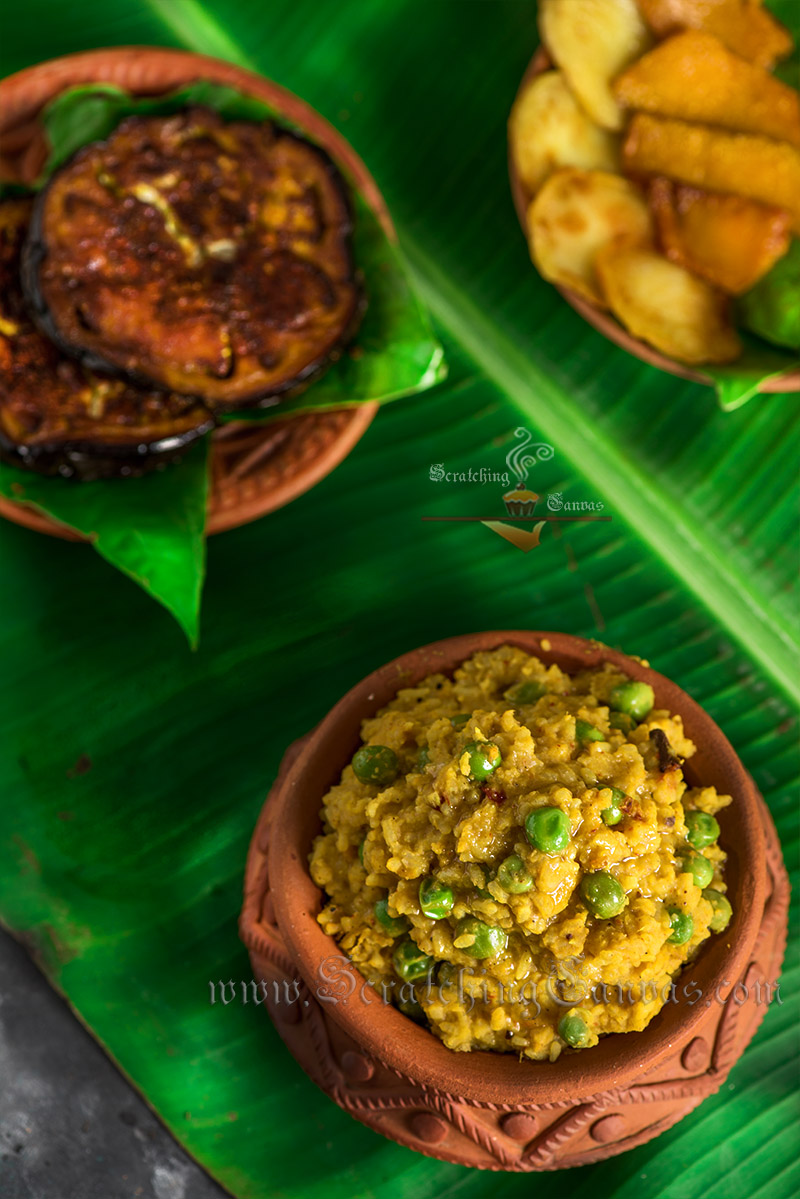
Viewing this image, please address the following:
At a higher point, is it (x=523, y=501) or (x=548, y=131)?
(x=548, y=131)

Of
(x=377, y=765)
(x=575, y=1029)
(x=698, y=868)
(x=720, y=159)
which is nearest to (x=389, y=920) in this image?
(x=377, y=765)

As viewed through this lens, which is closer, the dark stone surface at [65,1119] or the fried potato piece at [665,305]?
the fried potato piece at [665,305]

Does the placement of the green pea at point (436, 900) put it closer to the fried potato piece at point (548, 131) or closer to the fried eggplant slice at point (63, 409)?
the fried eggplant slice at point (63, 409)

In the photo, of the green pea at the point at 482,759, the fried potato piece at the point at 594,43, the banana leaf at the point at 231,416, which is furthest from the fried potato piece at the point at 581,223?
the green pea at the point at 482,759

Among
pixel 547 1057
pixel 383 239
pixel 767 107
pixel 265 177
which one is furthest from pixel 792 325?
pixel 547 1057

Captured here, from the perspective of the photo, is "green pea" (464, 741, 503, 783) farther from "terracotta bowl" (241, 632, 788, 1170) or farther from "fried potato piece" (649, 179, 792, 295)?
"fried potato piece" (649, 179, 792, 295)

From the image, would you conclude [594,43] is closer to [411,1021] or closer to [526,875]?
[526,875]
